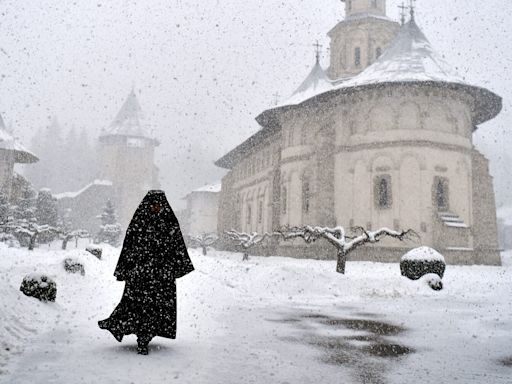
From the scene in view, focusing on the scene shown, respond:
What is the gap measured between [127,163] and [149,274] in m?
69.0

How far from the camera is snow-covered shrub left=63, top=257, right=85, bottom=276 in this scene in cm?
1148

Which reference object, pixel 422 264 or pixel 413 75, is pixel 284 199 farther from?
pixel 422 264

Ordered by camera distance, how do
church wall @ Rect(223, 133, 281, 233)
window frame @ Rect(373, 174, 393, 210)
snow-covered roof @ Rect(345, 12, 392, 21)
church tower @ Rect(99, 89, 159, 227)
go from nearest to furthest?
window frame @ Rect(373, 174, 393, 210), church wall @ Rect(223, 133, 281, 233), snow-covered roof @ Rect(345, 12, 392, 21), church tower @ Rect(99, 89, 159, 227)

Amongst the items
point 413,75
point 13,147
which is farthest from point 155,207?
point 13,147

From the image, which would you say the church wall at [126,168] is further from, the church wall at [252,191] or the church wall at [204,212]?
the church wall at [252,191]

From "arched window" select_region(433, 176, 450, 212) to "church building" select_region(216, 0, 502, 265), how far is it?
2.1 inches

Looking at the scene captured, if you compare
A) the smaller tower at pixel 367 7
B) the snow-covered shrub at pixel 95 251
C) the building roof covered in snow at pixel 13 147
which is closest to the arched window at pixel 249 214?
the smaller tower at pixel 367 7

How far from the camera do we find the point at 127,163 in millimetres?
70812

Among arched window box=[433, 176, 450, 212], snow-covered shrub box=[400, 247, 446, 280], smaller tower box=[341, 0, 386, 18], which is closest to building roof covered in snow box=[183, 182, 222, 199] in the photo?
smaller tower box=[341, 0, 386, 18]

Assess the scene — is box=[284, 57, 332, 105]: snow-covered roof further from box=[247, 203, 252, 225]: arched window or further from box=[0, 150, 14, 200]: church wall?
box=[0, 150, 14, 200]: church wall

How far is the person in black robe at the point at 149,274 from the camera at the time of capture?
491 cm

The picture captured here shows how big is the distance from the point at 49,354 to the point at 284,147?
83.7ft

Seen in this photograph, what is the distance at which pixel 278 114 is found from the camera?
30016 millimetres

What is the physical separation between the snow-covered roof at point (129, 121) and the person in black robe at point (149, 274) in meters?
70.1
